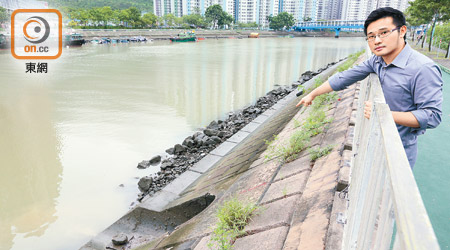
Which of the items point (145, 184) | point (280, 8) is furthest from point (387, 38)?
point (280, 8)

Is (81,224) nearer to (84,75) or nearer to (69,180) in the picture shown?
(69,180)

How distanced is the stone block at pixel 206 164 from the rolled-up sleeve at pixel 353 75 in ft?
14.3

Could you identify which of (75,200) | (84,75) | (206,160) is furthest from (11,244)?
(84,75)

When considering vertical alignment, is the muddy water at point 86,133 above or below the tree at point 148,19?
below

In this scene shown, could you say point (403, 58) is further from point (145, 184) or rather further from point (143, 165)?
point (143, 165)

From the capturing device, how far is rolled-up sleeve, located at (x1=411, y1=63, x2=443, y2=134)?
2.02 m

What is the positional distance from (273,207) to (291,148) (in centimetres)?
140

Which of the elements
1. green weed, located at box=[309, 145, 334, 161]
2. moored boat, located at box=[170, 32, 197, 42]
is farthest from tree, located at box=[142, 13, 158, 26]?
green weed, located at box=[309, 145, 334, 161]

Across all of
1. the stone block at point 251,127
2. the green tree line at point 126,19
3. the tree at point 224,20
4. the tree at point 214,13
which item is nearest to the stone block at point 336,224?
the stone block at point 251,127

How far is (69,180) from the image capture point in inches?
299

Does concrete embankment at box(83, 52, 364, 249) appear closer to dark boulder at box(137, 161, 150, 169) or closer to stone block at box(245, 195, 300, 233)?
stone block at box(245, 195, 300, 233)

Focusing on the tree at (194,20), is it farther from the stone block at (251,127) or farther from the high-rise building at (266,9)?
the stone block at (251,127)

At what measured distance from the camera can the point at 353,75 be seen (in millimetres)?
2672

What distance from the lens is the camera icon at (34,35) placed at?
1203 inches
